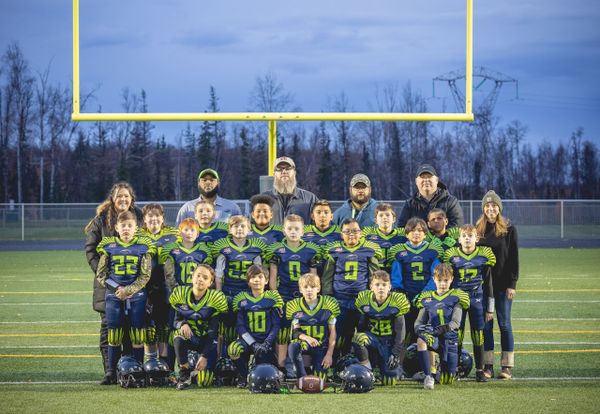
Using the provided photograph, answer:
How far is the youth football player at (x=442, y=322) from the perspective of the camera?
20.9ft

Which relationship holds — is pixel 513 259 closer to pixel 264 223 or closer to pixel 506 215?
pixel 264 223

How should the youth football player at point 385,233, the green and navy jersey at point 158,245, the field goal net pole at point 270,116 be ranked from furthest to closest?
the field goal net pole at point 270,116 < the youth football player at point 385,233 < the green and navy jersey at point 158,245

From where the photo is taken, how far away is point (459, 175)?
98.0ft

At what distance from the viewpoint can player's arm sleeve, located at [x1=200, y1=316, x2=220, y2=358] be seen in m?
6.31

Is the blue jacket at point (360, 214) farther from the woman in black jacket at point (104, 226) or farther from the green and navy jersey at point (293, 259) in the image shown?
the woman in black jacket at point (104, 226)

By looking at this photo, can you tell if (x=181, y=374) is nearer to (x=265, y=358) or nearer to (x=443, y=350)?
(x=265, y=358)

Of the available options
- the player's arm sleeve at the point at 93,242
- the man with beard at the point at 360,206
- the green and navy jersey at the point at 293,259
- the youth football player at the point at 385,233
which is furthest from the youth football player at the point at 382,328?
the player's arm sleeve at the point at 93,242

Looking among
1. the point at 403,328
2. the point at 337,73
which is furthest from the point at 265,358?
the point at 337,73

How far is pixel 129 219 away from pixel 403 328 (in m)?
2.19

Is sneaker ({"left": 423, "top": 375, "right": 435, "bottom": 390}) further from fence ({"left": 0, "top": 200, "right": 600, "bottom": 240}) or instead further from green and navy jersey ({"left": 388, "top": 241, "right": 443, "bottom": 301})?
fence ({"left": 0, "top": 200, "right": 600, "bottom": 240})

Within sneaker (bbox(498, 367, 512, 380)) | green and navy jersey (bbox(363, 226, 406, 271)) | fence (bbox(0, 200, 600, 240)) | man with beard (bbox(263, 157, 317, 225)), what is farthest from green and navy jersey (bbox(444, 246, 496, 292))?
fence (bbox(0, 200, 600, 240))

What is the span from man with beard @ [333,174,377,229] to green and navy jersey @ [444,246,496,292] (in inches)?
29.6

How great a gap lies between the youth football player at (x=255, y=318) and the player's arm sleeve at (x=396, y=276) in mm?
918

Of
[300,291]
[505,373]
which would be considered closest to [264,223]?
[300,291]
